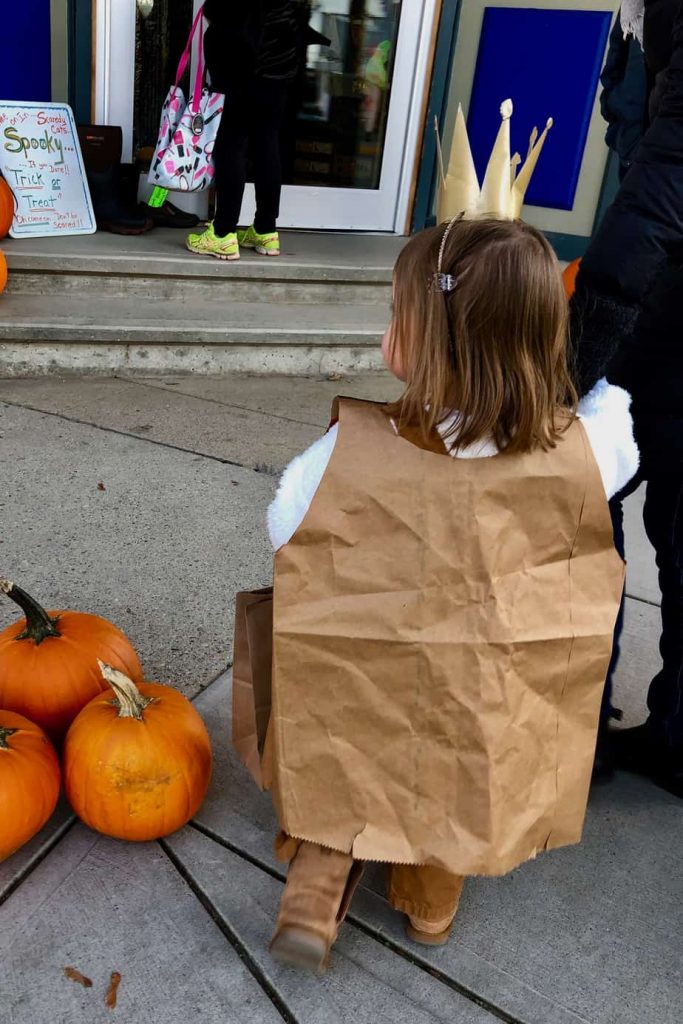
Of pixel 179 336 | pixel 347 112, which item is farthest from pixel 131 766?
pixel 347 112

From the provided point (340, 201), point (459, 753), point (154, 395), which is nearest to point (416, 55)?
point (340, 201)

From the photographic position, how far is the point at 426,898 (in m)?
1.63

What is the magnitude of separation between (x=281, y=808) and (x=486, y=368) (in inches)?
32.3

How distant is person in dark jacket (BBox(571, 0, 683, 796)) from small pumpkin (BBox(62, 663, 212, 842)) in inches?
40.3

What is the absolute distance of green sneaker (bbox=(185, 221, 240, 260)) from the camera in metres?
4.90

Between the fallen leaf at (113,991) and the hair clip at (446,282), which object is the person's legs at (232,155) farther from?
the fallen leaf at (113,991)

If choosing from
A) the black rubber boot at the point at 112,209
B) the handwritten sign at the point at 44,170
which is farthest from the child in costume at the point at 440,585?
the black rubber boot at the point at 112,209

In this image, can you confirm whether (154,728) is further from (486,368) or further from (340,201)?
(340,201)

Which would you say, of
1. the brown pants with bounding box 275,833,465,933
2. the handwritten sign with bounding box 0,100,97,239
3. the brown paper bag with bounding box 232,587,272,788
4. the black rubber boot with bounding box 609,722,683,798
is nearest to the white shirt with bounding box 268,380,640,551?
the brown paper bag with bounding box 232,587,272,788

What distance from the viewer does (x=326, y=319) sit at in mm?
4922

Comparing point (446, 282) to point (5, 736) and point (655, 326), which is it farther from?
point (5, 736)

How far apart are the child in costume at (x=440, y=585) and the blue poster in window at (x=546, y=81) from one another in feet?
16.7

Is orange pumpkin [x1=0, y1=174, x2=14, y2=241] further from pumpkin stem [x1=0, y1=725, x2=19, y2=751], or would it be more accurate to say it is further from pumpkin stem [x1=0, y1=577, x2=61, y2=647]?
pumpkin stem [x1=0, y1=725, x2=19, y2=751]

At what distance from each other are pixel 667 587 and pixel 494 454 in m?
0.72
